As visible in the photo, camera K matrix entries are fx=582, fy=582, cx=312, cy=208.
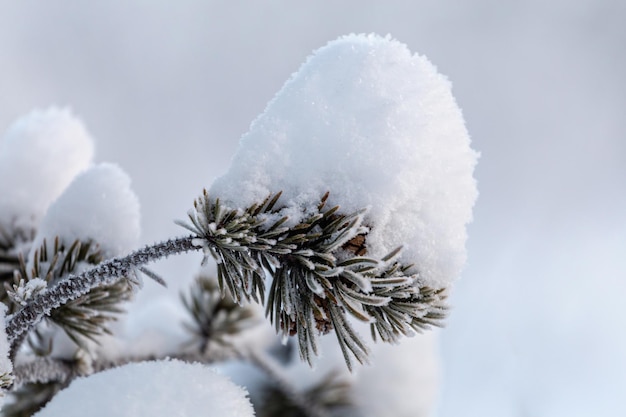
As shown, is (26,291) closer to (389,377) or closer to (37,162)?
(37,162)

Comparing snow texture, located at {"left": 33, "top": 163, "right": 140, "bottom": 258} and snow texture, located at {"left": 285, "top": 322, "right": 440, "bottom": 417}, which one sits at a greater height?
snow texture, located at {"left": 285, "top": 322, "right": 440, "bottom": 417}

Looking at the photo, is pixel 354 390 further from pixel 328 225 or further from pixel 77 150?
pixel 328 225

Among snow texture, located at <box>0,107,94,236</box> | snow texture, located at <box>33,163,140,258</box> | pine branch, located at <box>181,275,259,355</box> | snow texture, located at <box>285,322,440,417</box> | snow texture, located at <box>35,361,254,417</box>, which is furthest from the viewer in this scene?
snow texture, located at <box>285,322,440,417</box>

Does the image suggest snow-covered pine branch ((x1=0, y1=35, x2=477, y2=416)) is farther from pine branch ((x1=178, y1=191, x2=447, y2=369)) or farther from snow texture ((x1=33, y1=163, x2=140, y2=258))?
snow texture ((x1=33, y1=163, x2=140, y2=258))

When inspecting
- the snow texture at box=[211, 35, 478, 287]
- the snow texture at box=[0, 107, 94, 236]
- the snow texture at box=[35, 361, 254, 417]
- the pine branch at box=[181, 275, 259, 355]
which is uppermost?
the snow texture at box=[0, 107, 94, 236]

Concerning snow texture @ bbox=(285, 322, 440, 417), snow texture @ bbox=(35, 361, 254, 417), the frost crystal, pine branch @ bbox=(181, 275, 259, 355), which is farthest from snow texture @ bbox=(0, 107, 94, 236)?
snow texture @ bbox=(285, 322, 440, 417)

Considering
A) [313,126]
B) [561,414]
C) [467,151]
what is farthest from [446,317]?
[561,414]

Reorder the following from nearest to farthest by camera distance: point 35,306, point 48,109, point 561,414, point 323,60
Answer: point 35,306 < point 323,60 < point 561,414 < point 48,109
